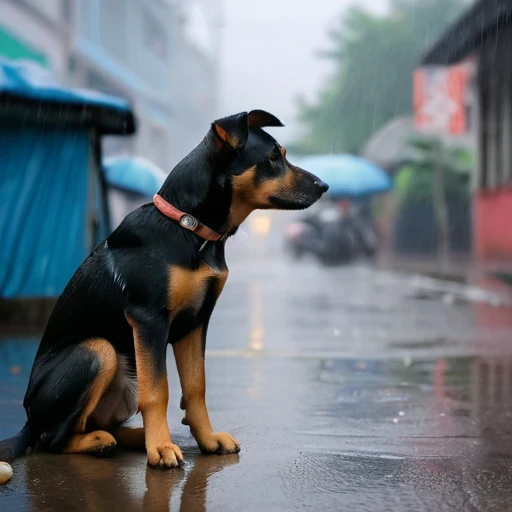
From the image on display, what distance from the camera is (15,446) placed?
11.7 ft

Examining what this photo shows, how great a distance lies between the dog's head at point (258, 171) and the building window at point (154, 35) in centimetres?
3427

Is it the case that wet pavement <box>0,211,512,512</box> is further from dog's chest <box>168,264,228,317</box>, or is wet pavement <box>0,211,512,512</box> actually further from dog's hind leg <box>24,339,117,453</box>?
dog's chest <box>168,264,228,317</box>

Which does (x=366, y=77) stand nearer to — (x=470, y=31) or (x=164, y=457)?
(x=470, y=31)

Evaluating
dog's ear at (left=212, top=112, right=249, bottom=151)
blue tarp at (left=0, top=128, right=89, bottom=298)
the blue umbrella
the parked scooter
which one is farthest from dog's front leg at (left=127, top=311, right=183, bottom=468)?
the parked scooter

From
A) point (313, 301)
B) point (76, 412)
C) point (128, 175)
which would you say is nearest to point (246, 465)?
point (76, 412)

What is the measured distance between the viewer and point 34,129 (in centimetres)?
888

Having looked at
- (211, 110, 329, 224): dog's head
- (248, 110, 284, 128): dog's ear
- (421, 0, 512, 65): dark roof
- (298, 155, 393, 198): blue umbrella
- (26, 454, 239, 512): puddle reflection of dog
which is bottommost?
(26, 454, 239, 512): puddle reflection of dog

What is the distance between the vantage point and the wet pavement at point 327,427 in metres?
3.08

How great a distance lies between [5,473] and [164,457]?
585 millimetres

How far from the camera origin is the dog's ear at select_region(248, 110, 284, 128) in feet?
11.7

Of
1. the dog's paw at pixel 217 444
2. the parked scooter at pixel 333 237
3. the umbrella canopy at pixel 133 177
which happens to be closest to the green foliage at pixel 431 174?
the parked scooter at pixel 333 237

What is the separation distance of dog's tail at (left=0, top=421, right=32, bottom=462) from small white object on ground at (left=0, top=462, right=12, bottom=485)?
232 mm

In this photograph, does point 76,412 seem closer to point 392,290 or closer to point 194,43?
point 392,290

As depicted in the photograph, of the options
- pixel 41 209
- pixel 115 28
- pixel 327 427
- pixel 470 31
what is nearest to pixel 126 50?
pixel 115 28
